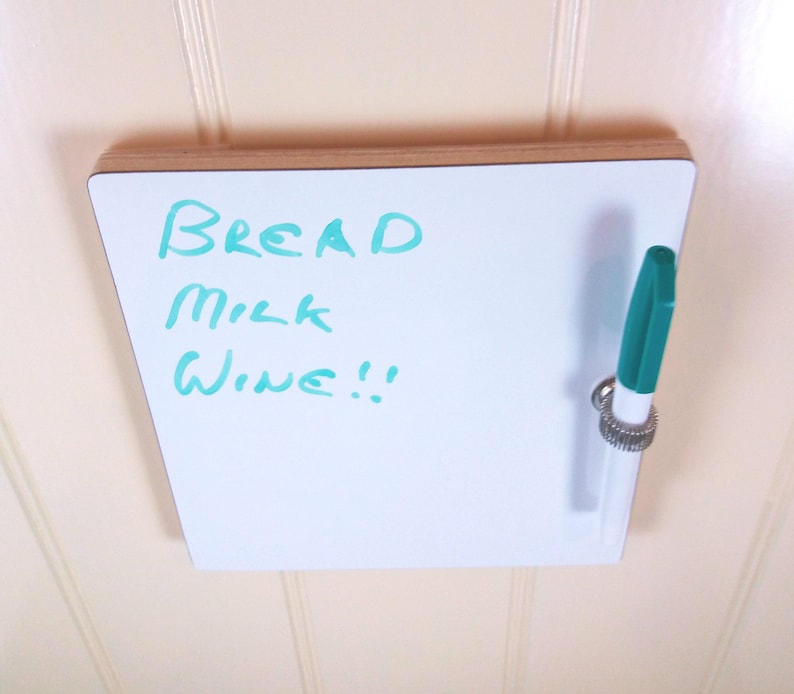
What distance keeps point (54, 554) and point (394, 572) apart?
0.82ft

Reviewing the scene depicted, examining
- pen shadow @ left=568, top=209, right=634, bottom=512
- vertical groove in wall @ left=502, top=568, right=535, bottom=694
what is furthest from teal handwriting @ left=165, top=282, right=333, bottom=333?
vertical groove in wall @ left=502, top=568, right=535, bottom=694

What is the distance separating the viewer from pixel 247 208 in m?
0.35

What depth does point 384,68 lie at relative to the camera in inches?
13.4

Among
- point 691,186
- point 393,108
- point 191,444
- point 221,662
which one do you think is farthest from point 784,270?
point 221,662

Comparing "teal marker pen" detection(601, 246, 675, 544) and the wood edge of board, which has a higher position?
the wood edge of board

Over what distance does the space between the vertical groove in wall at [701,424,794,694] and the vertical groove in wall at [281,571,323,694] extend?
1.07 ft

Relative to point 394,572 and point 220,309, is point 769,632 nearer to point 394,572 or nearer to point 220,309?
point 394,572

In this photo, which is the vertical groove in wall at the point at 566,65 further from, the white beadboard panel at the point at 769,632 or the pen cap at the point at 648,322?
the white beadboard panel at the point at 769,632

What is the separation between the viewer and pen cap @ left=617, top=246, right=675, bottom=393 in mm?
329

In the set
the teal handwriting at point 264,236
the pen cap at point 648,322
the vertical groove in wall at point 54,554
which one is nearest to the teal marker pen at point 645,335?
the pen cap at point 648,322

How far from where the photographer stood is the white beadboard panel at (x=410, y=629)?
53 cm

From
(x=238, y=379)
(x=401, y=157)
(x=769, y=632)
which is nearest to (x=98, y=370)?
(x=238, y=379)

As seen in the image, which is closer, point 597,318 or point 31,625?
point 597,318

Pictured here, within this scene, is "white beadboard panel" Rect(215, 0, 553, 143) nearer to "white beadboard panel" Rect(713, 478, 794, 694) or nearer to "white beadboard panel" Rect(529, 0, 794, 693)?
"white beadboard panel" Rect(529, 0, 794, 693)
